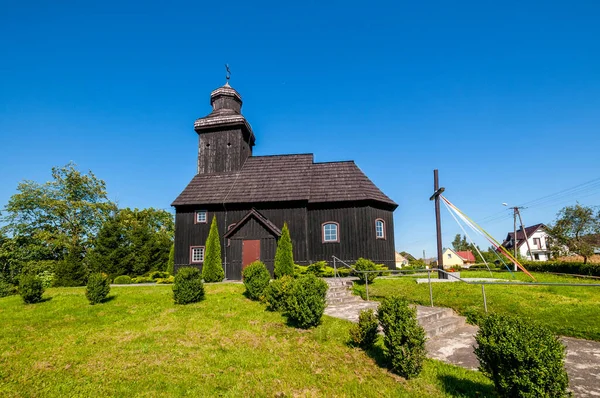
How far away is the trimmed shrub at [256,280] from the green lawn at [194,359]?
3.76ft

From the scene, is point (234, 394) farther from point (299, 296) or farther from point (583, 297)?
point (583, 297)

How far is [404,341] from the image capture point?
19.1 ft

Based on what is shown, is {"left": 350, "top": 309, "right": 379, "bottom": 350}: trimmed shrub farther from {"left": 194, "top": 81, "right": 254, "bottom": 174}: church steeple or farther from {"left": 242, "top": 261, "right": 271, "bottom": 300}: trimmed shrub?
{"left": 194, "top": 81, "right": 254, "bottom": 174}: church steeple

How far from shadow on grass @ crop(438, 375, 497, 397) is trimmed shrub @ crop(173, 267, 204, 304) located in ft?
30.6

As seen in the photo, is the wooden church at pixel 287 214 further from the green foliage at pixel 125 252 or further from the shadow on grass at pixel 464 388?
the shadow on grass at pixel 464 388

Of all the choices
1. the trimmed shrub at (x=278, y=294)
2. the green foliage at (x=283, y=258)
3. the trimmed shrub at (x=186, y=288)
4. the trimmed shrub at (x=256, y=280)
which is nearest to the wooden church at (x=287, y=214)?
the green foliage at (x=283, y=258)

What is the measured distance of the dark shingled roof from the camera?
20.9 meters

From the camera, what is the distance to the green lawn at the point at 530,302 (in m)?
8.20

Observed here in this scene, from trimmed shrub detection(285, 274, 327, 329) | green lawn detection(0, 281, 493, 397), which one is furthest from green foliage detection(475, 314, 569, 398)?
trimmed shrub detection(285, 274, 327, 329)

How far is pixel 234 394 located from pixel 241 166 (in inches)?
800

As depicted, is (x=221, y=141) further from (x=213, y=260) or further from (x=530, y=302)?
(x=530, y=302)

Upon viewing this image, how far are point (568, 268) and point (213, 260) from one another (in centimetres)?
2423

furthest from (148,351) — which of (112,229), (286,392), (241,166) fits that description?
(112,229)

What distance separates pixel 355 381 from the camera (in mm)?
5680
